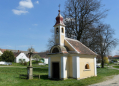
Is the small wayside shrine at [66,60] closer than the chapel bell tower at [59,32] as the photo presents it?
Yes

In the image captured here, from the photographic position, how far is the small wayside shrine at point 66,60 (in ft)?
50.1

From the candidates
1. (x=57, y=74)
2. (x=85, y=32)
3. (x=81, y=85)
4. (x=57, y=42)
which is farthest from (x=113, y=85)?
(x=85, y=32)

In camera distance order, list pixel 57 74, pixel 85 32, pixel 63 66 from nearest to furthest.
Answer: pixel 63 66 → pixel 57 74 → pixel 85 32

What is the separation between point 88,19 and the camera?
25188 millimetres

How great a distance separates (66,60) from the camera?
51.3 ft

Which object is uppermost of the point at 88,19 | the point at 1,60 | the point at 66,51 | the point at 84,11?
the point at 84,11

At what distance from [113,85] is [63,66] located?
587cm

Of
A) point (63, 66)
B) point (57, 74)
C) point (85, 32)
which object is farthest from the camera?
point (85, 32)

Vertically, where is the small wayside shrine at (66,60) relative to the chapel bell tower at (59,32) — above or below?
below

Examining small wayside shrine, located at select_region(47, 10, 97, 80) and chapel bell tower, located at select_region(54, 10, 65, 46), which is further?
chapel bell tower, located at select_region(54, 10, 65, 46)

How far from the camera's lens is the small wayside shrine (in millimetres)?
15258

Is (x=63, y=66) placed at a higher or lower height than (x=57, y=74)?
higher

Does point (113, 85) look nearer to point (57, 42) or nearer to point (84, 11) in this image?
point (57, 42)

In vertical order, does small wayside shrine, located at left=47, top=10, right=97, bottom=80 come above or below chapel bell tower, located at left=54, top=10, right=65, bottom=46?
below
